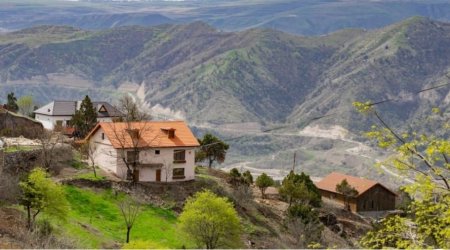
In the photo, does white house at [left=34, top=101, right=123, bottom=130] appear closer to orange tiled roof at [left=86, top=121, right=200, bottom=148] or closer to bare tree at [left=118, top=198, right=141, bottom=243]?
orange tiled roof at [left=86, top=121, right=200, bottom=148]

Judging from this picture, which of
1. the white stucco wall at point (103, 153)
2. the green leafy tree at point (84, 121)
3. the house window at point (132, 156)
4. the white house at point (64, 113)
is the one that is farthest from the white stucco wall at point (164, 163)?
the white house at point (64, 113)

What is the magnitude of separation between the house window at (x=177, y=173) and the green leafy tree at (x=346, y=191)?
113 ft

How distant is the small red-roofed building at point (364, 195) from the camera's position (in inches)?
3327

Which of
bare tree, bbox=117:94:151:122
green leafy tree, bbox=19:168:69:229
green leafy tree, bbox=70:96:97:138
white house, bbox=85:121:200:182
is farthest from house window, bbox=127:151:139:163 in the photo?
green leafy tree, bbox=70:96:97:138

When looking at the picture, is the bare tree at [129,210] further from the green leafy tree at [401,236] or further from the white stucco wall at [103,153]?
the green leafy tree at [401,236]

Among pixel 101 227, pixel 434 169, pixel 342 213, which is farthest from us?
pixel 342 213

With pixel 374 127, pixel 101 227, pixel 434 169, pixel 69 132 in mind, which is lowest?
pixel 101 227

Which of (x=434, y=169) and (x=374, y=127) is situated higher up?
(x=374, y=127)

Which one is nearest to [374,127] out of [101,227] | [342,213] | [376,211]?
[101,227]

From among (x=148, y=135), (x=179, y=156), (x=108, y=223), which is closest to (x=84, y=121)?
(x=148, y=135)

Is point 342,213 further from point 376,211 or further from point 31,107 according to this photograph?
point 31,107

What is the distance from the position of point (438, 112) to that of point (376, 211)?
70.0m

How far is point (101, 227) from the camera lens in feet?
140

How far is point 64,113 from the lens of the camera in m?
88.9
